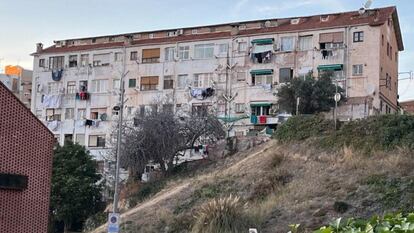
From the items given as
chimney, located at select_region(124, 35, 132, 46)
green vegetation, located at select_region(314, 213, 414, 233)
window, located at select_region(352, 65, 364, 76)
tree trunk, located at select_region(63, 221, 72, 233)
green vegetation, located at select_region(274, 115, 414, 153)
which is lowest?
tree trunk, located at select_region(63, 221, 72, 233)

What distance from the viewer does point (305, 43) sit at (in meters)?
59.6

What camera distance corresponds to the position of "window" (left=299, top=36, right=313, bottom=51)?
5933 cm

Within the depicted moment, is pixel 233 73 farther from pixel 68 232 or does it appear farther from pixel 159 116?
pixel 68 232

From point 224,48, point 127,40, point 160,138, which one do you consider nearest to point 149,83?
point 127,40

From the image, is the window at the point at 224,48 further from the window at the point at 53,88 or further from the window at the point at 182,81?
the window at the point at 53,88

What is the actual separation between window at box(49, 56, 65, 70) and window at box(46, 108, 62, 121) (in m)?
4.51

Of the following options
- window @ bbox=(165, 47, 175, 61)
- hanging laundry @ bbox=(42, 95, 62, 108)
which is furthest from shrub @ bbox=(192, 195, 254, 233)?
hanging laundry @ bbox=(42, 95, 62, 108)

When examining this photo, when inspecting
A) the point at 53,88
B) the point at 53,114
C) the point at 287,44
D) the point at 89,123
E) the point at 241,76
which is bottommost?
the point at 89,123

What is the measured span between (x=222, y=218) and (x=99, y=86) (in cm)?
4361

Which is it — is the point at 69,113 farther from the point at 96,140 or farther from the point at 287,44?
the point at 287,44

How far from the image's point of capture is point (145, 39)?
225ft

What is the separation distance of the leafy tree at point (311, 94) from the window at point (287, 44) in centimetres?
899

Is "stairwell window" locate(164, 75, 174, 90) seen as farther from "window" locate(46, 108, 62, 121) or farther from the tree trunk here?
the tree trunk

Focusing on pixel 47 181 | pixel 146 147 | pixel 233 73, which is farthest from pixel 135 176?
pixel 47 181
